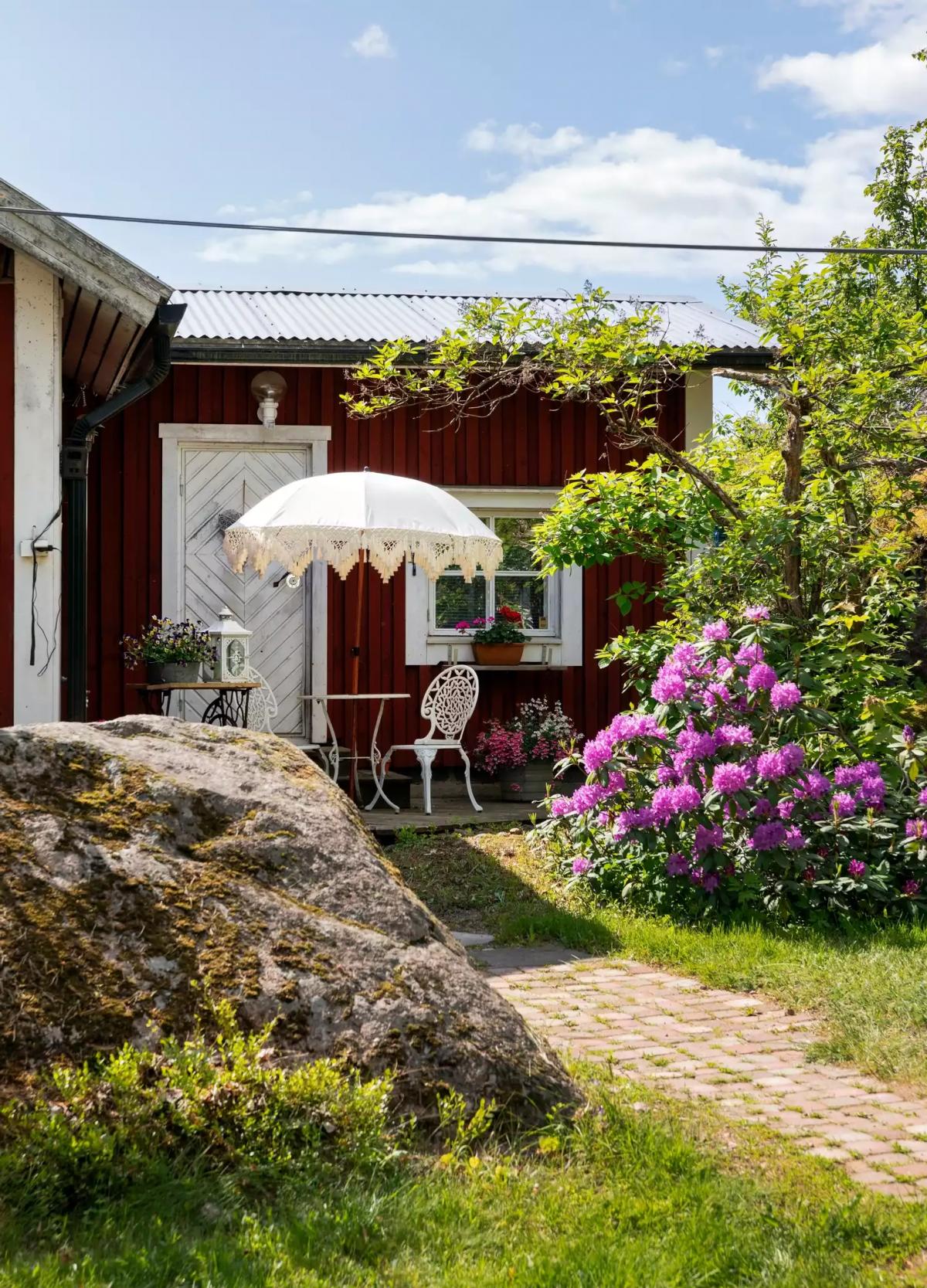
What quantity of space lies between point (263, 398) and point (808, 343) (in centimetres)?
501

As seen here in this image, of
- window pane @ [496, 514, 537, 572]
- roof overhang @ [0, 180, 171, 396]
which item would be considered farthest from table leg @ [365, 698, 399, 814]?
roof overhang @ [0, 180, 171, 396]

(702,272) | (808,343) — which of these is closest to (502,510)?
(808,343)

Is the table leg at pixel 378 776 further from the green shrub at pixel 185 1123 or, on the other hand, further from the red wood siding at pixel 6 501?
the green shrub at pixel 185 1123

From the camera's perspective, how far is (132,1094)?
115 inches

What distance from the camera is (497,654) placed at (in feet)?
35.9

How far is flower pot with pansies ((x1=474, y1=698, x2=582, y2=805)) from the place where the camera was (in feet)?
34.7

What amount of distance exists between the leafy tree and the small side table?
2.15 m

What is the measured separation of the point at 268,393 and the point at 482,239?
305 centimetres

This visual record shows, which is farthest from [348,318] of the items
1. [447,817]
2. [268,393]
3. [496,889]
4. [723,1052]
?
[723,1052]

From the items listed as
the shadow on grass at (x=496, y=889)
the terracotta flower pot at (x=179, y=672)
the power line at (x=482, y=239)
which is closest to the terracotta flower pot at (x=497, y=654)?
the shadow on grass at (x=496, y=889)

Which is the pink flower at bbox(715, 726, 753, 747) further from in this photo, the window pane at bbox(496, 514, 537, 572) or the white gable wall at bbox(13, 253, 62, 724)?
the window pane at bbox(496, 514, 537, 572)

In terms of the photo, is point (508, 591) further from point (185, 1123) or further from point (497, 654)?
point (185, 1123)

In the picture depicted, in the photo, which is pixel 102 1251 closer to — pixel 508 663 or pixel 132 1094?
pixel 132 1094

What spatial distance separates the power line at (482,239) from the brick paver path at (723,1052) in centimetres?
415
